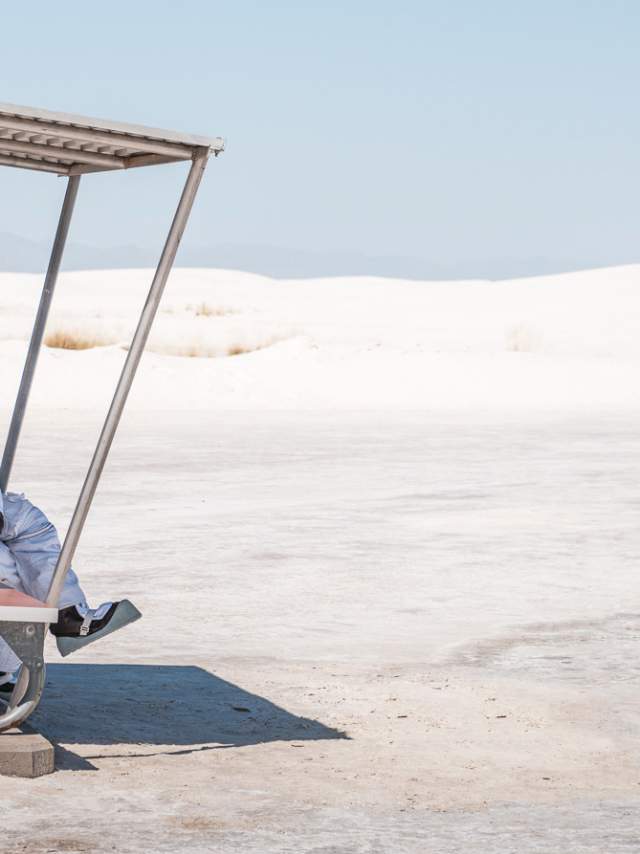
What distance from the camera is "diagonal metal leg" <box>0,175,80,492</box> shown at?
22.5 ft

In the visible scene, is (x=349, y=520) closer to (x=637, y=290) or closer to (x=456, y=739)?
(x=456, y=739)

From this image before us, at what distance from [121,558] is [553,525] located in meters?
3.42

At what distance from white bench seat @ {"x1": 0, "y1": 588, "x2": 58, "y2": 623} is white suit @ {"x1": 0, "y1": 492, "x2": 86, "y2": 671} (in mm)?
236

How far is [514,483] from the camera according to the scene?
15898 millimetres

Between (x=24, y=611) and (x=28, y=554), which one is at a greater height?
(x=28, y=554)

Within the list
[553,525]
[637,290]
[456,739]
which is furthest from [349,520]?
[637,290]

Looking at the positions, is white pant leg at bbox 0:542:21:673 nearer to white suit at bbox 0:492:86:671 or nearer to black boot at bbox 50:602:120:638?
white suit at bbox 0:492:86:671

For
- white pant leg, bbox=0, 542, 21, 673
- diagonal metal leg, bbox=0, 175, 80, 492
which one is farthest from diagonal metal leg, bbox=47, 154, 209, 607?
diagonal metal leg, bbox=0, 175, 80, 492

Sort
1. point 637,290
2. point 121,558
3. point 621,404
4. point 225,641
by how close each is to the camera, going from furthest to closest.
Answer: point 637,290, point 621,404, point 121,558, point 225,641

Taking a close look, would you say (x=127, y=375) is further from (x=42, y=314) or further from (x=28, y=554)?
(x=42, y=314)

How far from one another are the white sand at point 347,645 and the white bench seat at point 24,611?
0.50 m

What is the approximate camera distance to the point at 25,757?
18.1 feet

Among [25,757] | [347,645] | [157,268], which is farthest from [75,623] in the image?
[347,645]

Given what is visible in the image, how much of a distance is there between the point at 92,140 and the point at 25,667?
5.50ft
